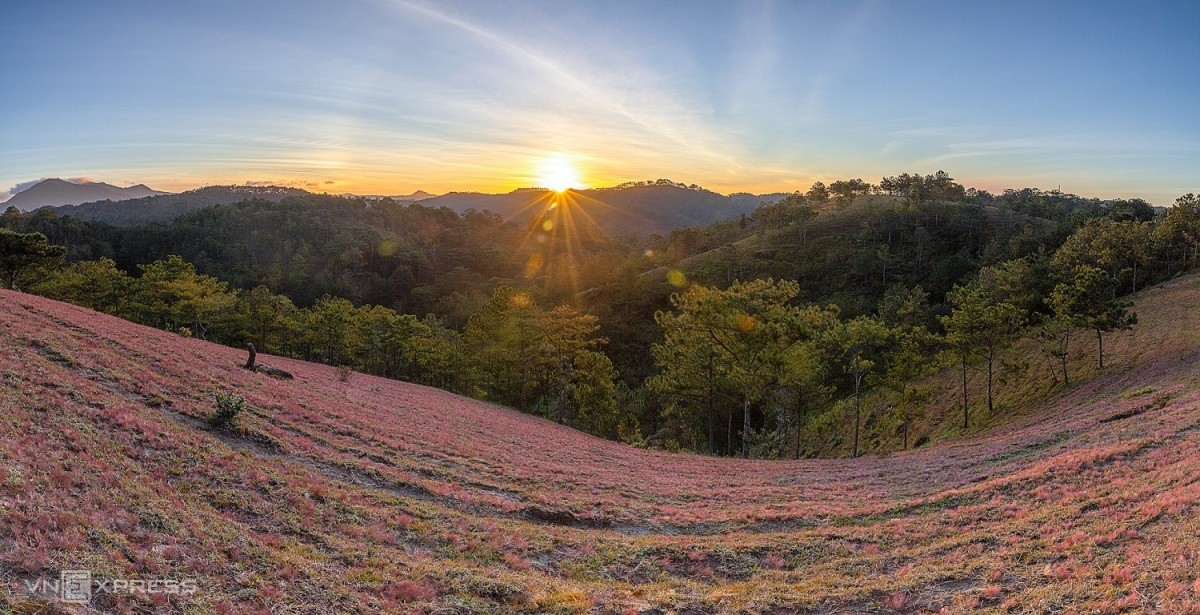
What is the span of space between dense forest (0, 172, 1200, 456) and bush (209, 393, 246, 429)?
28.7 m

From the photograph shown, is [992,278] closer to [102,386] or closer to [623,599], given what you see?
[623,599]

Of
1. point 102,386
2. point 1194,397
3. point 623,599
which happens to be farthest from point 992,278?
point 102,386

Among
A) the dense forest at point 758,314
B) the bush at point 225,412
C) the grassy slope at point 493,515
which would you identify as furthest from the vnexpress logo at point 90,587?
→ the dense forest at point 758,314

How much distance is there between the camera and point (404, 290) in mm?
177000

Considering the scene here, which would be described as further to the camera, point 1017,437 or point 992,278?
point 992,278

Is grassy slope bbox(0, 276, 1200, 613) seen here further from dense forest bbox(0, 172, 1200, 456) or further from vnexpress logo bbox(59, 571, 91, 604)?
dense forest bbox(0, 172, 1200, 456)

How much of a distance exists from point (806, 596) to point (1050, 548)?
5673 millimetres

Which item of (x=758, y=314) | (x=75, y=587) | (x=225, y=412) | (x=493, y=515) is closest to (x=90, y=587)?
(x=75, y=587)

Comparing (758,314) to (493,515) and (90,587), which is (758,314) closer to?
(493,515)

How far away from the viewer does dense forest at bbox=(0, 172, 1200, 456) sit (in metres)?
40.9

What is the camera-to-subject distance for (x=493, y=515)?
15602mm

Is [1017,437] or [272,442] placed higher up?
[272,442]

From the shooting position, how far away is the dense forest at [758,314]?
4091 cm

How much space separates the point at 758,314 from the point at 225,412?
102 ft
